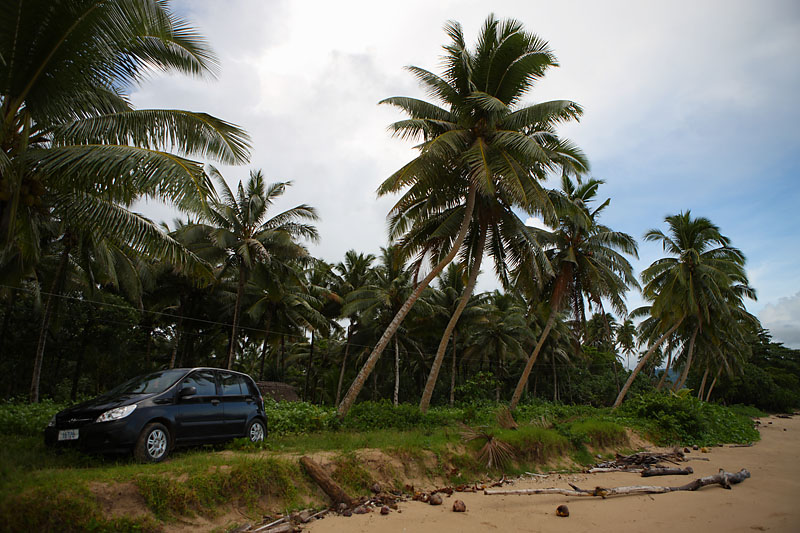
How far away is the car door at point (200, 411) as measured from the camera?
24.3 feet

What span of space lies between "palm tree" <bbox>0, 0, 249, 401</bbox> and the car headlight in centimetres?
291

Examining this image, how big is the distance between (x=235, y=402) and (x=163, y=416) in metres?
1.62

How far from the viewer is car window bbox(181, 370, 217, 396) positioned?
25.8 feet

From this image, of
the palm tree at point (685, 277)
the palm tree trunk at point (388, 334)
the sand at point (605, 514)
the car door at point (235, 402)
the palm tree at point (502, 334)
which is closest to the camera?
the sand at point (605, 514)

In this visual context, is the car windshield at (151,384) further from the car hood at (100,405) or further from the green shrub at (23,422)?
the green shrub at (23,422)

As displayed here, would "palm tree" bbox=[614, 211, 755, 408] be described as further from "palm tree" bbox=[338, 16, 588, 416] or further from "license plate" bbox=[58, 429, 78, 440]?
"license plate" bbox=[58, 429, 78, 440]

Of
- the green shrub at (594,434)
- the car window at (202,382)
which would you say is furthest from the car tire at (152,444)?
the green shrub at (594,434)

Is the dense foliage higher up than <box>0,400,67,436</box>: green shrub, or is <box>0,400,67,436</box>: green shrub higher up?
the dense foliage

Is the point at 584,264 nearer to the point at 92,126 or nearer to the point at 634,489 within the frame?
the point at 634,489

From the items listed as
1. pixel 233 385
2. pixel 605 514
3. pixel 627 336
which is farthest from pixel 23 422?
pixel 627 336

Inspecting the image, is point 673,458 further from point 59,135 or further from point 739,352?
point 739,352

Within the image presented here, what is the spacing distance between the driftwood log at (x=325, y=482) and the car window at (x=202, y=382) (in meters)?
2.08

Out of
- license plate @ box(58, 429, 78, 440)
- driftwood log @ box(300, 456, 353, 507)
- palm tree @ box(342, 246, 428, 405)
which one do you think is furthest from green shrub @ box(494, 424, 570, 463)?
palm tree @ box(342, 246, 428, 405)

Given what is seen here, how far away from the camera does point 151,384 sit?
760 centimetres
